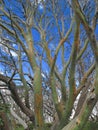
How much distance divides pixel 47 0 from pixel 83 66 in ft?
12.9

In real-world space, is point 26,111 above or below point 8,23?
below

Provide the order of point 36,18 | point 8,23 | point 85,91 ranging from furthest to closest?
point 36,18 → point 8,23 → point 85,91

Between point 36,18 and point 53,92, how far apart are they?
10.7ft

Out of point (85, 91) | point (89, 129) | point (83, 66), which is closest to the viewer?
point (85, 91)

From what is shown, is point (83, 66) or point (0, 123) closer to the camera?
point (0, 123)

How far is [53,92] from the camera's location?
27.9 feet

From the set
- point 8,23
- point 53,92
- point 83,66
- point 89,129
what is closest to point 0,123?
point 53,92

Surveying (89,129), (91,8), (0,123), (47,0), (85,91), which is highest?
(47,0)

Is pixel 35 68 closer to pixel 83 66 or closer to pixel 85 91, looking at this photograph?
pixel 85 91

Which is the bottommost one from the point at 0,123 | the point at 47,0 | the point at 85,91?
the point at 0,123

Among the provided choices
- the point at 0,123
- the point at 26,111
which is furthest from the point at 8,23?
the point at 0,123

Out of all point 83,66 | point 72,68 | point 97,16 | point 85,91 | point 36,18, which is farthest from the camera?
point 83,66

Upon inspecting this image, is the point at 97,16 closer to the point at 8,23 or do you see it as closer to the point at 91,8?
the point at 91,8

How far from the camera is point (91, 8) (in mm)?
9328
